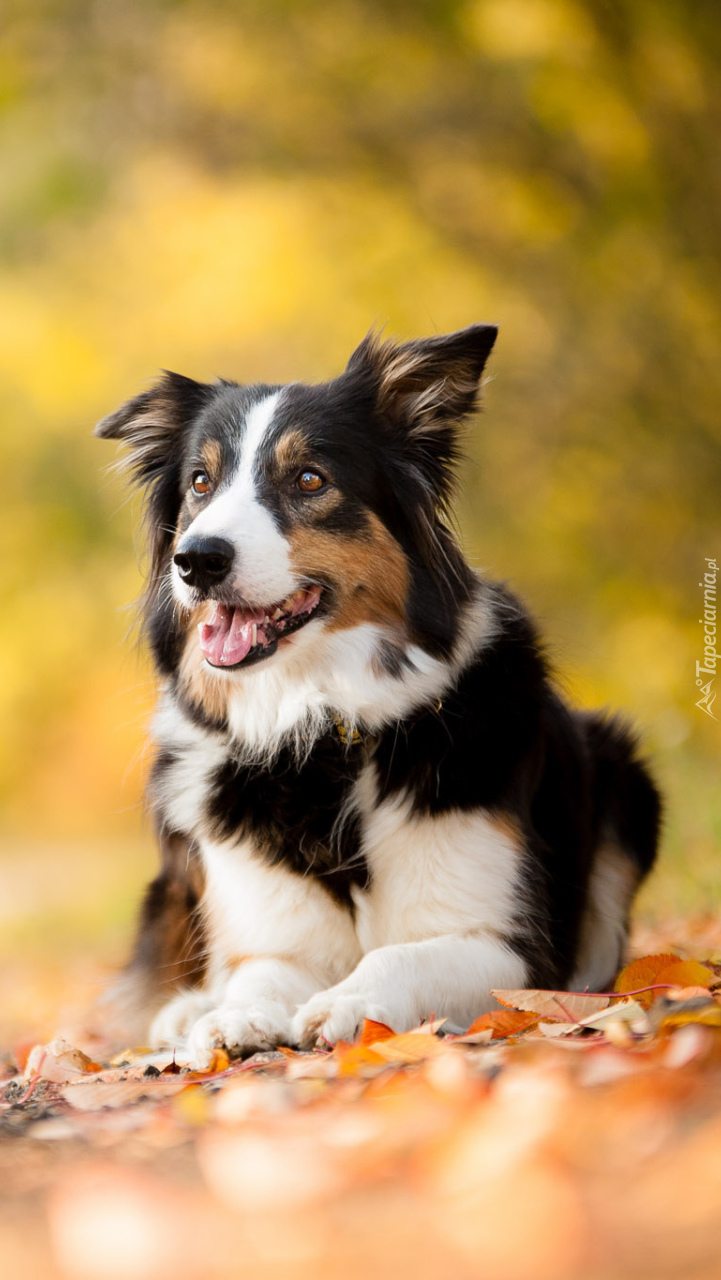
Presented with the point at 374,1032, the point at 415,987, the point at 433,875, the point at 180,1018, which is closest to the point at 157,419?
the point at 433,875

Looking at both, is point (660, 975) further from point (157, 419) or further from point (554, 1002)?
point (157, 419)

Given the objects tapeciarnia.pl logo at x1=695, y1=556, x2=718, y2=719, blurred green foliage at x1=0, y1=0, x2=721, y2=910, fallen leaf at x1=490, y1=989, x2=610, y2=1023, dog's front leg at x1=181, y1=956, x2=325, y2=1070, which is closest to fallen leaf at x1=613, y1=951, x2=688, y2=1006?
fallen leaf at x1=490, y1=989, x2=610, y2=1023

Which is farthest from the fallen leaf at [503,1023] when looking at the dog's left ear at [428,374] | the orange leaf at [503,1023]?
the dog's left ear at [428,374]

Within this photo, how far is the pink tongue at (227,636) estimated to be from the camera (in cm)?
327

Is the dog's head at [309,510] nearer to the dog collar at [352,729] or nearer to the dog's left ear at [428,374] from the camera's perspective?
the dog's left ear at [428,374]

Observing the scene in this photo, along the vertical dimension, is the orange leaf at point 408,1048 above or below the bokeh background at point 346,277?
below

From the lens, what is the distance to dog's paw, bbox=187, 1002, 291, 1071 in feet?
9.43

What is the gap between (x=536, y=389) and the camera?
12.6 metres

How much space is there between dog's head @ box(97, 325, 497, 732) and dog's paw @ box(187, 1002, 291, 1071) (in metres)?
0.89

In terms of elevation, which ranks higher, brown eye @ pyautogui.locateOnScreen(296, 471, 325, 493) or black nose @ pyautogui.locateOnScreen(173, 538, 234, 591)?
brown eye @ pyautogui.locateOnScreen(296, 471, 325, 493)

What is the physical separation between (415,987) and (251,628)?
1.02 metres

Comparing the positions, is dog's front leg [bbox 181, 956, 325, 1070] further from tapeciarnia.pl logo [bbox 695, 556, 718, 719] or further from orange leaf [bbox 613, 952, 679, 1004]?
tapeciarnia.pl logo [bbox 695, 556, 718, 719]

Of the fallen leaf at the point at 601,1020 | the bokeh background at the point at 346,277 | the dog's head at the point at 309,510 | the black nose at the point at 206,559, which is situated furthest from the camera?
the bokeh background at the point at 346,277

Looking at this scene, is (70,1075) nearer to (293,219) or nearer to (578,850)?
(578,850)
